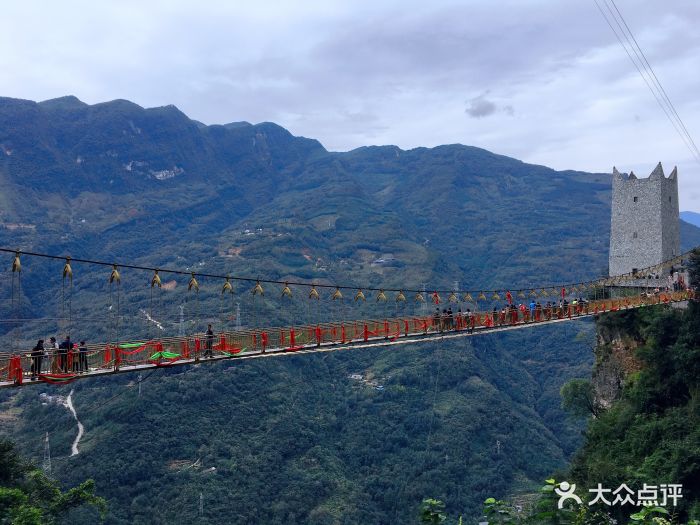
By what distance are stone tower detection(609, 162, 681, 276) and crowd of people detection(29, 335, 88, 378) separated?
89.2 ft

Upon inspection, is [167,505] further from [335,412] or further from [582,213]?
[582,213]

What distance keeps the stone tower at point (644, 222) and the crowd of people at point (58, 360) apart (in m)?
27.2

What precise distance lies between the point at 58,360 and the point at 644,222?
2888cm

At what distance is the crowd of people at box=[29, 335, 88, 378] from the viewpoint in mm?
12584

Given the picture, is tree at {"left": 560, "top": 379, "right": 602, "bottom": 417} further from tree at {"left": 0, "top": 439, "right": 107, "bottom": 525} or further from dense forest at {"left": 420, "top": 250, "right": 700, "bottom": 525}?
tree at {"left": 0, "top": 439, "right": 107, "bottom": 525}

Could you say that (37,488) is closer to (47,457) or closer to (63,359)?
(63,359)

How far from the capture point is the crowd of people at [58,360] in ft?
41.3

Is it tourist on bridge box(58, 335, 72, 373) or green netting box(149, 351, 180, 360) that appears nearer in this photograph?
tourist on bridge box(58, 335, 72, 373)

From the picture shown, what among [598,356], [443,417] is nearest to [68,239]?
[443,417]

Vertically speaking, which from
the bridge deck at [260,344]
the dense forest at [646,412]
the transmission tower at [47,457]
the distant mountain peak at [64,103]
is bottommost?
the transmission tower at [47,457]

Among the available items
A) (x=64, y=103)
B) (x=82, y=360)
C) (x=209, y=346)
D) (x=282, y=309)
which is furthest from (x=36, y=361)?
(x=64, y=103)

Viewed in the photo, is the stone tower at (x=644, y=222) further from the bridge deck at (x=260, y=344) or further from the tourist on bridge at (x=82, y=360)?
the tourist on bridge at (x=82, y=360)

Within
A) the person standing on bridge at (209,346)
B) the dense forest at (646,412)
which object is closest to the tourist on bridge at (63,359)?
the person standing on bridge at (209,346)

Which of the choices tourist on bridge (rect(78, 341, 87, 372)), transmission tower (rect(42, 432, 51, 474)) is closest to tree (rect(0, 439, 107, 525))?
tourist on bridge (rect(78, 341, 87, 372))
